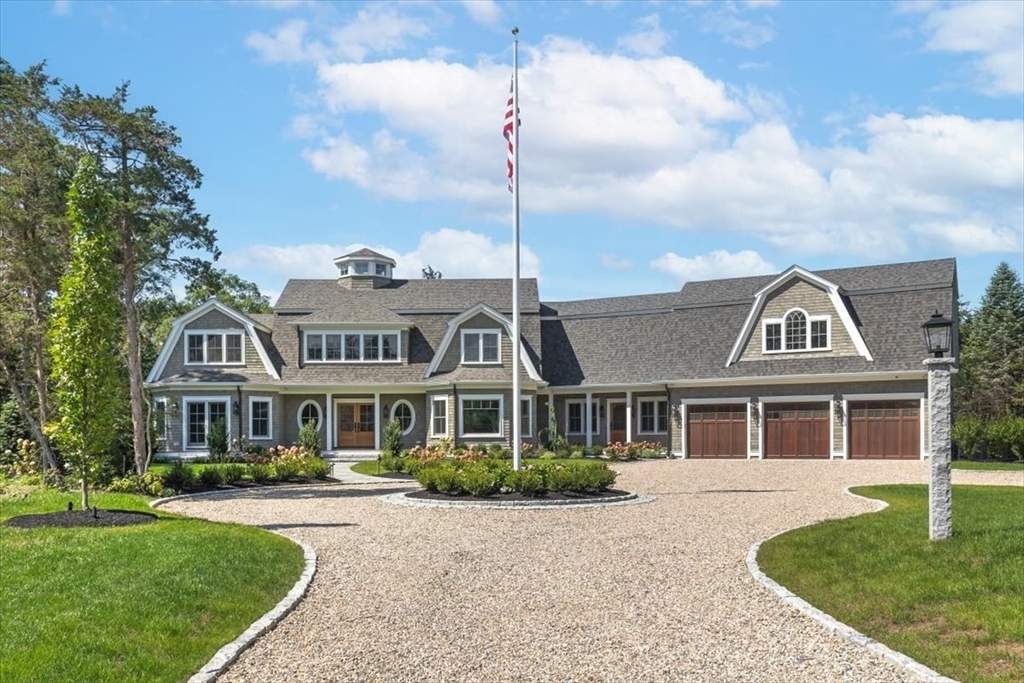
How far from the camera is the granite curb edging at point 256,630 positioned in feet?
24.7

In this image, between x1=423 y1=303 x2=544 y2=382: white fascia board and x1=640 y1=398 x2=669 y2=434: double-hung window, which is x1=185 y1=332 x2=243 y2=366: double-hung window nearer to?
x1=423 y1=303 x2=544 y2=382: white fascia board

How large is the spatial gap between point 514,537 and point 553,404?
23794mm

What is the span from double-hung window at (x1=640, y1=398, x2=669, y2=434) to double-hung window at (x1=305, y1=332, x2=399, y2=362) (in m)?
9.88

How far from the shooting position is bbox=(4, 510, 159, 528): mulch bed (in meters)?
14.0

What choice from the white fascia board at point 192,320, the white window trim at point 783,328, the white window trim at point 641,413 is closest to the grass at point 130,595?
the white fascia board at point 192,320

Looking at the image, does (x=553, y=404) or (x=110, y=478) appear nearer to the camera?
(x=110, y=478)

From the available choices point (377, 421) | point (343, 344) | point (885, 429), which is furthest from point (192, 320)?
point (885, 429)

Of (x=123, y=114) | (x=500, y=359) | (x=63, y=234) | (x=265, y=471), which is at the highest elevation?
(x=123, y=114)

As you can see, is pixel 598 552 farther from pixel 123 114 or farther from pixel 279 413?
pixel 279 413

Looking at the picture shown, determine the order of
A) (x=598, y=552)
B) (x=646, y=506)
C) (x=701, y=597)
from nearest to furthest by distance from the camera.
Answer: (x=701, y=597) → (x=598, y=552) → (x=646, y=506)

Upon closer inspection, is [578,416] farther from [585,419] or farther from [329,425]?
[329,425]

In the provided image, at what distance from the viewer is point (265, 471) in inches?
989

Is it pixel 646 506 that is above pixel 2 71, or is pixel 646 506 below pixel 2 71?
below

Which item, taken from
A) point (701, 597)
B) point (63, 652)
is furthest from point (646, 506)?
point (63, 652)
